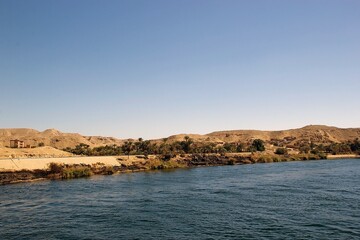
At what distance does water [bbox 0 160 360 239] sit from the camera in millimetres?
28641

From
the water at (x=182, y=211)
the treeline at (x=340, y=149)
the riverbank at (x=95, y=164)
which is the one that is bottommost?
the water at (x=182, y=211)

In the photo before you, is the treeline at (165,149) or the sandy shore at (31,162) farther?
the treeline at (165,149)

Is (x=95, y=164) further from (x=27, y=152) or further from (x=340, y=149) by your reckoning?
(x=340, y=149)

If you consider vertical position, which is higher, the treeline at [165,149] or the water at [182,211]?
the treeline at [165,149]

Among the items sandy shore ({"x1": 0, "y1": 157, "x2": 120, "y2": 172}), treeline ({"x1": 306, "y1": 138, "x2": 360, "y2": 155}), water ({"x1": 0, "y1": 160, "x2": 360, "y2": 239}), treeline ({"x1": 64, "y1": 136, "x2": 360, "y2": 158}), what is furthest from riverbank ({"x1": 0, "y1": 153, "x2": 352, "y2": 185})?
treeline ({"x1": 306, "y1": 138, "x2": 360, "y2": 155})

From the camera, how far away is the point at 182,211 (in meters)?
36.7

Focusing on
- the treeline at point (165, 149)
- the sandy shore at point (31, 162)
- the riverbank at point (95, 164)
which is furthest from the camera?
the treeline at point (165, 149)

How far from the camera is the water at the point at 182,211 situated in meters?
28.6

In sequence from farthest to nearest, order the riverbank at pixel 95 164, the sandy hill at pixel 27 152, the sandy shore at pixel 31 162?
1. the sandy hill at pixel 27 152
2. the sandy shore at pixel 31 162
3. the riverbank at pixel 95 164

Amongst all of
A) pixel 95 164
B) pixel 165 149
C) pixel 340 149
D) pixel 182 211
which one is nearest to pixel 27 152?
pixel 95 164

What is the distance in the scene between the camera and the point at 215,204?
40.0 meters

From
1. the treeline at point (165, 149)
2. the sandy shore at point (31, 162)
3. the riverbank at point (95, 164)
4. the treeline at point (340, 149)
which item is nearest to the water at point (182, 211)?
the riverbank at point (95, 164)

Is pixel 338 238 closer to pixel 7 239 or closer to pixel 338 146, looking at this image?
pixel 7 239

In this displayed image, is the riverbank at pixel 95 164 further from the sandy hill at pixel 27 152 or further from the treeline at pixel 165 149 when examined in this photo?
the sandy hill at pixel 27 152
